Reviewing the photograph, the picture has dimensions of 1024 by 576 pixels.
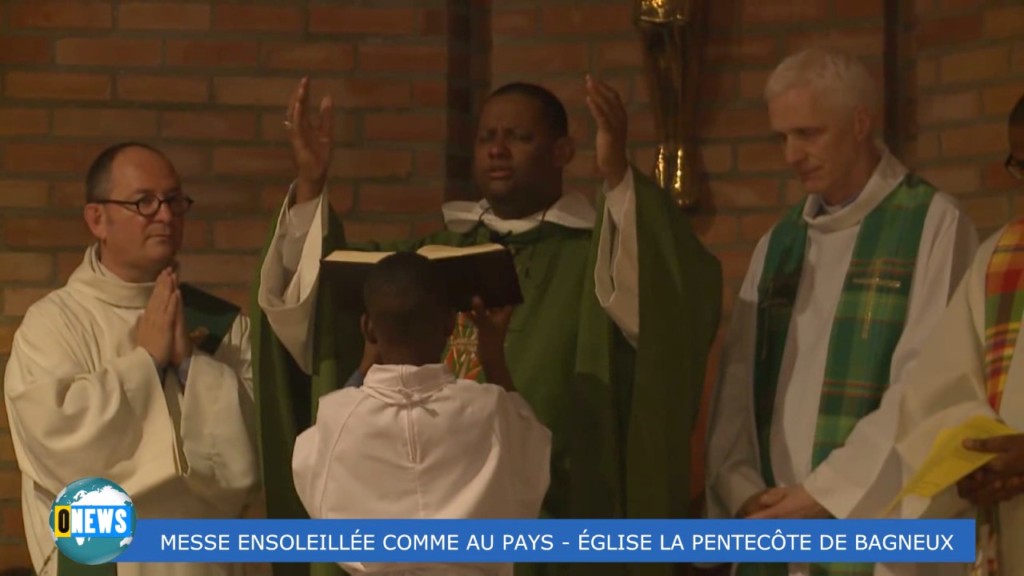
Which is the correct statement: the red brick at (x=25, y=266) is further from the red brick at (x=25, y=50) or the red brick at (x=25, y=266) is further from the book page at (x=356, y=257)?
the book page at (x=356, y=257)

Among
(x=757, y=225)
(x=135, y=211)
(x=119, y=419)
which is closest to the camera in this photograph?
(x=119, y=419)

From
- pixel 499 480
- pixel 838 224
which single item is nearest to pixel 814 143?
pixel 838 224

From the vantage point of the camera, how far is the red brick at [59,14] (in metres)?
5.54

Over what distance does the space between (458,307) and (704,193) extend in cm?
133

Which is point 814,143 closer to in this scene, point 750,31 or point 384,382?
point 750,31

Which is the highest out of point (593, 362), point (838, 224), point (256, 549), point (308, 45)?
point (308, 45)

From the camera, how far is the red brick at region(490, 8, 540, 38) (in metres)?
5.46

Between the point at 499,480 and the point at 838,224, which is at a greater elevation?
the point at 838,224

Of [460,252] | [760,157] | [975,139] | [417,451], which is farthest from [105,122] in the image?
[975,139]

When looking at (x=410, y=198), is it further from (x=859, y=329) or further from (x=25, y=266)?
(x=859, y=329)

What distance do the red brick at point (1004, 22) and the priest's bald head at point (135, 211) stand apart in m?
2.16

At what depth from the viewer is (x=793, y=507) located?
4340mm

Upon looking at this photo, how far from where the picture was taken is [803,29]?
5.29 m

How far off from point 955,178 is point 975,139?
0.12 m
